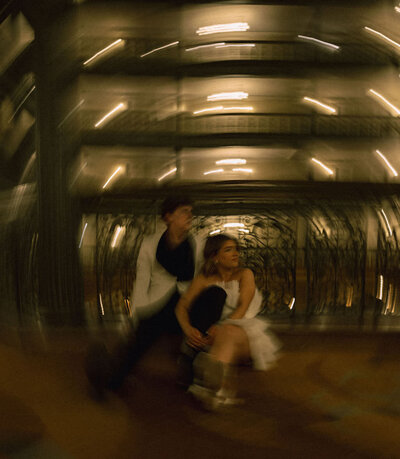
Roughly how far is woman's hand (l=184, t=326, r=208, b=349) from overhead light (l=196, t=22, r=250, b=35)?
7.50ft

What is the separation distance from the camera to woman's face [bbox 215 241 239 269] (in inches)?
93.6

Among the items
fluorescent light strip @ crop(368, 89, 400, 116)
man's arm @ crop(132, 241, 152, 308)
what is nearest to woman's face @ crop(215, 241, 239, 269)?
man's arm @ crop(132, 241, 152, 308)

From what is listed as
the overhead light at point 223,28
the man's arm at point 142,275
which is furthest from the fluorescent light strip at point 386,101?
the man's arm at point 142,275

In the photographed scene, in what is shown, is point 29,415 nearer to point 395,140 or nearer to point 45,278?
point 45,278

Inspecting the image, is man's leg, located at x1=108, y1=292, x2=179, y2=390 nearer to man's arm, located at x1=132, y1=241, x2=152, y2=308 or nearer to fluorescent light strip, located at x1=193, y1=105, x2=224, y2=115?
man's arm, located at x1=132, y1=241, x2=152, y2=308

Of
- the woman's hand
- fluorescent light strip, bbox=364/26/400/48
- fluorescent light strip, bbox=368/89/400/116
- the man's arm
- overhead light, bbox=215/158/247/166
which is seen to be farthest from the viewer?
overhead light, bbox=215/158/247/166

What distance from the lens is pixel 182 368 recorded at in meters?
2.39

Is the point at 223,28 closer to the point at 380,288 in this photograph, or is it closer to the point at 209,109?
the point at 209,109

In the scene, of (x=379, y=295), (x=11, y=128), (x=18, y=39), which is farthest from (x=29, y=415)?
(x=379, y=295)

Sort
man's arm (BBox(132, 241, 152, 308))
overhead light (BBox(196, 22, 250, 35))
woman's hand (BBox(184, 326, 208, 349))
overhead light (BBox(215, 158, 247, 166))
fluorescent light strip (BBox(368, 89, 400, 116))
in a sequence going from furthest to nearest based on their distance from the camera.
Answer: overhead light (BBox(215, 158, 247, 166)) < fluorescent light strip (BBox(368, 89, 400, 116)) < overhead light (BBox(196, 22, 250, 35)) < woman's hand (BBox(184, 326, 208, 349)) < man's arm (BBox(132, 241, 152, 308))

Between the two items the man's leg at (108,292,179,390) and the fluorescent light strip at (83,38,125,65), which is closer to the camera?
the man's leg at (108,292,179,390)

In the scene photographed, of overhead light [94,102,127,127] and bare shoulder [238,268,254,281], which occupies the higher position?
overhead light [94,102,127,127]

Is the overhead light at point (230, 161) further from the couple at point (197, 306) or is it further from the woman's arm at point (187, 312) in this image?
the woman's arm at point (187, 312)

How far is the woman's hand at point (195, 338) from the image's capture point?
2279mm
